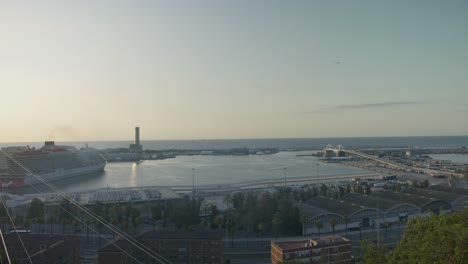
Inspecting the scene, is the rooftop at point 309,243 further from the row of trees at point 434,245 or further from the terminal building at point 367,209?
the row of trees at point 434,245

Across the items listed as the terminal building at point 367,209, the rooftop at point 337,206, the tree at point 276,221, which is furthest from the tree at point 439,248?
the rooftop at point 337,206

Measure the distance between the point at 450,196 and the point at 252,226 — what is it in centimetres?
428

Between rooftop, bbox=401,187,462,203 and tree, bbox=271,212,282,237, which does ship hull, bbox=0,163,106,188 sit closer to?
tree, bbox=271,212,282,237

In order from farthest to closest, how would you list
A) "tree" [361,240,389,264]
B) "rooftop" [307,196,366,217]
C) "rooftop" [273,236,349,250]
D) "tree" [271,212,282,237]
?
1. "rooftop" [307,196,366,217]
2. "tree" [271,212,282,237]
3. "rooftop" [273,236,349,250]
4. "tree" [361,240,389,264]

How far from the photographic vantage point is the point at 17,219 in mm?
5988

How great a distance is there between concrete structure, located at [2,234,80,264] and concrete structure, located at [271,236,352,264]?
2.03 metres

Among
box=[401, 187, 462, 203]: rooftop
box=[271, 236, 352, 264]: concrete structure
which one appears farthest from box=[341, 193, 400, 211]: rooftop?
box=[271, 236, 352, 264]: concrete structure

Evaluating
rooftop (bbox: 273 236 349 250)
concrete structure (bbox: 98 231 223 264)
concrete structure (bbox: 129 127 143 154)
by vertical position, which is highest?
concrete structure (bbox: 129 127 143 154)

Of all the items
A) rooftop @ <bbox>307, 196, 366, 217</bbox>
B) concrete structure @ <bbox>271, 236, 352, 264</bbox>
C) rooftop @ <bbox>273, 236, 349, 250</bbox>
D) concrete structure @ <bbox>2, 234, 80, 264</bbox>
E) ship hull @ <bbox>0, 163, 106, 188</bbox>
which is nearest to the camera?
concrete structure @ <bbox>2, 234, 80, 264</bbox>

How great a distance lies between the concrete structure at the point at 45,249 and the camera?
3.73 metres

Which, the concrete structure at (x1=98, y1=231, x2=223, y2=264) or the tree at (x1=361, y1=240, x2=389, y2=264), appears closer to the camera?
the tree at (x1=361, y1=240, x2=389, y2=264)

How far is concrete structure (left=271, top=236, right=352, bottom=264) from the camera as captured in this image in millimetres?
3904

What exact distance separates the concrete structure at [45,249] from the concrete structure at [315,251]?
2029 millimetres

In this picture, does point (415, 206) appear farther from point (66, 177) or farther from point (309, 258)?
point (66, 177)
